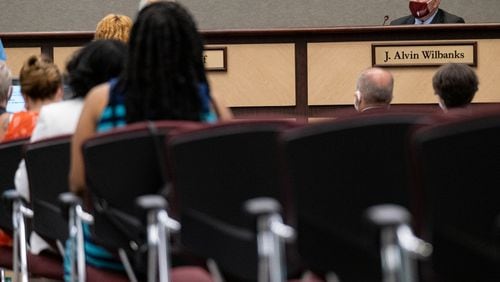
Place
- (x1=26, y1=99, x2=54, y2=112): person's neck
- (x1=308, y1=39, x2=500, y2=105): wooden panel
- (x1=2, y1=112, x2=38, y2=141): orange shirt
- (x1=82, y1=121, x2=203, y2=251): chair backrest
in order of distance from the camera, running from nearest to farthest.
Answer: (x1=82, y1=121, x2=203, y2=251): chair backrest < (x1=2, y1=112, x2=38, y2=141): orange shirt < (x1=26, y1=99, x2=54, y2=112): person's neck < (x1=308, y1=39, x2=500, y2=105): wooden panel

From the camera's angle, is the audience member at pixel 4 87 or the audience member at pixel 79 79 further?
the audience member at pixel 4 87

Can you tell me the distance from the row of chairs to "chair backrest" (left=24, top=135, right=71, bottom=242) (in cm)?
41

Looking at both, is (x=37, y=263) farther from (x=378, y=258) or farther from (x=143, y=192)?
(x=378, y=258)

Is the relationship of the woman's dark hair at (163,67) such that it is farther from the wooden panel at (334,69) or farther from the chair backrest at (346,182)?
the wooden panel at (334,69)

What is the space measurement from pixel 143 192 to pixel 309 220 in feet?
2.59

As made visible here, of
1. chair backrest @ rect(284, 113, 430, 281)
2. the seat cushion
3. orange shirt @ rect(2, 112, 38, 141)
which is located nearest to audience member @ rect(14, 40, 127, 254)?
orange shirt @ rect(2, 112, 38, 141)

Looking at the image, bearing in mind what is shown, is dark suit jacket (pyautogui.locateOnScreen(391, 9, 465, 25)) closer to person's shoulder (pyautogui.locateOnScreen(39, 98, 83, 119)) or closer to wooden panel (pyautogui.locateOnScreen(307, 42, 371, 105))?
wooden panel (pyautogui.locateOnScreen(307, 42, 371, 105))

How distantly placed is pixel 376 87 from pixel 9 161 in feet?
6.71

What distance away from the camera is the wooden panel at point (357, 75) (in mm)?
8258

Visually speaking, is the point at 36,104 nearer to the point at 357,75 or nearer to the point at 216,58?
the point at 216,58

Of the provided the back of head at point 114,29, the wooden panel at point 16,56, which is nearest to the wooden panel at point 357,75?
the wooden panel at point 16,56

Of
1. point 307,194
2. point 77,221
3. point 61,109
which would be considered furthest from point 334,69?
point 307,194

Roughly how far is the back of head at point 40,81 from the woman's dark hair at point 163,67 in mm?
1549

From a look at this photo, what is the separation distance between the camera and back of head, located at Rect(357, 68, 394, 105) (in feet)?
19.9
